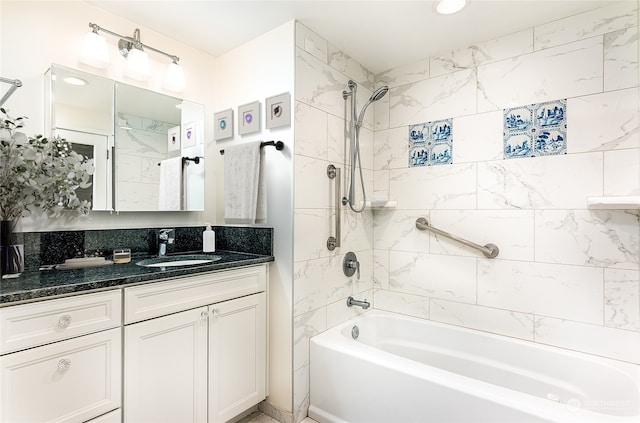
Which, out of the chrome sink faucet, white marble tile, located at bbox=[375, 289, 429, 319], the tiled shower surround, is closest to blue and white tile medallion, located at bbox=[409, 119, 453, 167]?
→ the tiled shower surround

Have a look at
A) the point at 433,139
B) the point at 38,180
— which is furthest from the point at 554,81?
the point at 38,180

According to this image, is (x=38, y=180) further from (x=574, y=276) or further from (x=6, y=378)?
(x=574, y=276)

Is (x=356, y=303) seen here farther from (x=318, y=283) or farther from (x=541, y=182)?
(x=541, y=182)

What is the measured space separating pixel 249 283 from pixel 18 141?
124 cm

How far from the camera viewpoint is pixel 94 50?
172cm

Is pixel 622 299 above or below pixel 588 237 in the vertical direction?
below

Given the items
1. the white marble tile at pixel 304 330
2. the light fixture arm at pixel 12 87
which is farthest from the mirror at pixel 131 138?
the white marble tile at pixel 304 330

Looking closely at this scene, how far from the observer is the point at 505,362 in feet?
6.42

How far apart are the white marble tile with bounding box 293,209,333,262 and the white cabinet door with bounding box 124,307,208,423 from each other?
2.02ft

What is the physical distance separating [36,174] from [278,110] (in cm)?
120

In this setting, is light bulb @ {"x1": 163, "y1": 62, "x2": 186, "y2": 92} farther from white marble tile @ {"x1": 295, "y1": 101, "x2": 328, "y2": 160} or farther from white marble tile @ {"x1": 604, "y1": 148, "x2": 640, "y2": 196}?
white marble tile @ {"x1": 604, "y1": 148, "x2": 640, "y2": 196}

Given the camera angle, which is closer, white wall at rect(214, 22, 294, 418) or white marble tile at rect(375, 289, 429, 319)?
white wall at rect(214, 22, 294, 418)

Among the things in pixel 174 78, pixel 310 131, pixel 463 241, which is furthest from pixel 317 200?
pixel 174 78

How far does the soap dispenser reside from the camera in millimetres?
2182
